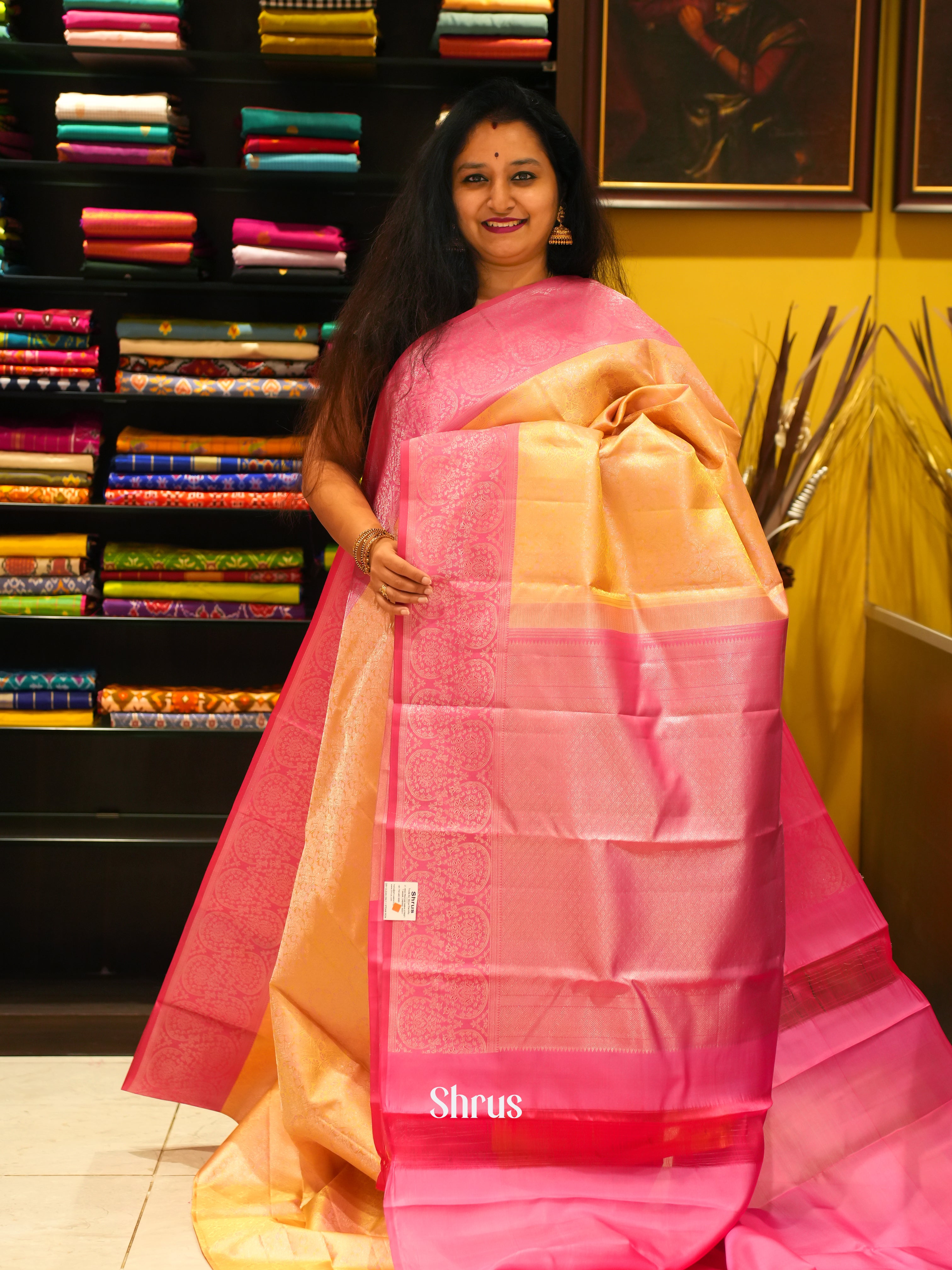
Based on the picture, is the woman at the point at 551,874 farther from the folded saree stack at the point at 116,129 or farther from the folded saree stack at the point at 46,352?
the folded saree stack at the point at 46,352

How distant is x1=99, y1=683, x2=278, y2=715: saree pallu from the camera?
→ 2734mm

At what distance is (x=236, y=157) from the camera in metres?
2.86

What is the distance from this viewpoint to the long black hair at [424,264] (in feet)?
6.27

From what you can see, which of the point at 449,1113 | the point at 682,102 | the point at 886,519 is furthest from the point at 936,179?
the point at 449,1113

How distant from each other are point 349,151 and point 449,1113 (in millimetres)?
2029

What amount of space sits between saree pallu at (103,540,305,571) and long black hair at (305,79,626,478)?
74cm

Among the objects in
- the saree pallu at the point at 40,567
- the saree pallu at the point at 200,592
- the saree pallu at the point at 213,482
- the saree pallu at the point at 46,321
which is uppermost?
the saree pallu at the point at 46,321

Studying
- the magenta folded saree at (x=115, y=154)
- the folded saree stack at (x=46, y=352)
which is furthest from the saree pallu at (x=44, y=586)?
the magenta folded saree at (x=115, y=154)

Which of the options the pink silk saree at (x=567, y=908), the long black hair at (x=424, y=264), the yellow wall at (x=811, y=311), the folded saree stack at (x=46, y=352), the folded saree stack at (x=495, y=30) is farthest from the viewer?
the yellow wall at (x=811, y=311)

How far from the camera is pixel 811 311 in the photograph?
9.37 feet

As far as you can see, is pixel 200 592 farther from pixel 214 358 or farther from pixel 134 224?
pixel 134 224

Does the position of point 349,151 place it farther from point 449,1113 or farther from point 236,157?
point 449,1113

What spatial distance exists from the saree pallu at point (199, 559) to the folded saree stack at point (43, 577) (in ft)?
0.25

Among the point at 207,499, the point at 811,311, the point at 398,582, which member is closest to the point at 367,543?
the point at 398,582
